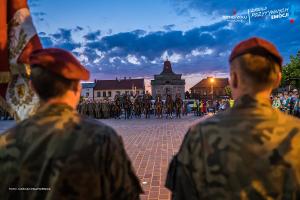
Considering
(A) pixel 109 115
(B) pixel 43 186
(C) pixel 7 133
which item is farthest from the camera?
(A) pixel 109 115

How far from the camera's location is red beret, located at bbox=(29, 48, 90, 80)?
5.98ft

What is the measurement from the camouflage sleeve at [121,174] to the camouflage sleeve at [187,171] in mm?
268

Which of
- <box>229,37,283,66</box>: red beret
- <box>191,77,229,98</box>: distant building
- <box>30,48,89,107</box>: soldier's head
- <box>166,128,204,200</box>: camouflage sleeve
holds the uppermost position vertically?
<box>191,77,229,98</box>: distant building

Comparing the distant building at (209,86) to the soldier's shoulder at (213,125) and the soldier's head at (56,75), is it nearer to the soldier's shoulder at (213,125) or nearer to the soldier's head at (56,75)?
the soldier's shoulder at (213,125)

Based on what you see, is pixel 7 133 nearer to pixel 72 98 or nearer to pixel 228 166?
pixel 72 98

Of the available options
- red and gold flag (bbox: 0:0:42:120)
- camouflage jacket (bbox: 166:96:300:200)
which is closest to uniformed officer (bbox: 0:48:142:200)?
camouflage jacket (bbox: 166:96:300:200)

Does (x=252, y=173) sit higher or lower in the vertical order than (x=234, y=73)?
lower

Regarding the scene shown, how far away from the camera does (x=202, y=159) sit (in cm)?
195

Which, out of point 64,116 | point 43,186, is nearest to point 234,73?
point 64,116

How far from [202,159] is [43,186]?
89 cm

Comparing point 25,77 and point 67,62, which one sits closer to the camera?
point 67,62

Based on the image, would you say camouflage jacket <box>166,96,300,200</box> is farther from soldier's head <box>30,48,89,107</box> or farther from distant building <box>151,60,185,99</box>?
distant building <box>151,60,185,99</box>

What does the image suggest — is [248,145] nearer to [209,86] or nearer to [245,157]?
[245,157]

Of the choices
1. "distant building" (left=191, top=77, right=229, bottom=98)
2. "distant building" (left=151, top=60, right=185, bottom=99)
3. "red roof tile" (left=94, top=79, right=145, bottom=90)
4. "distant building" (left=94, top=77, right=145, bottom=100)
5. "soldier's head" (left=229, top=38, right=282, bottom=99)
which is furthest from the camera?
"distant building" (left=191, top=77, right=229, bottom=98)
